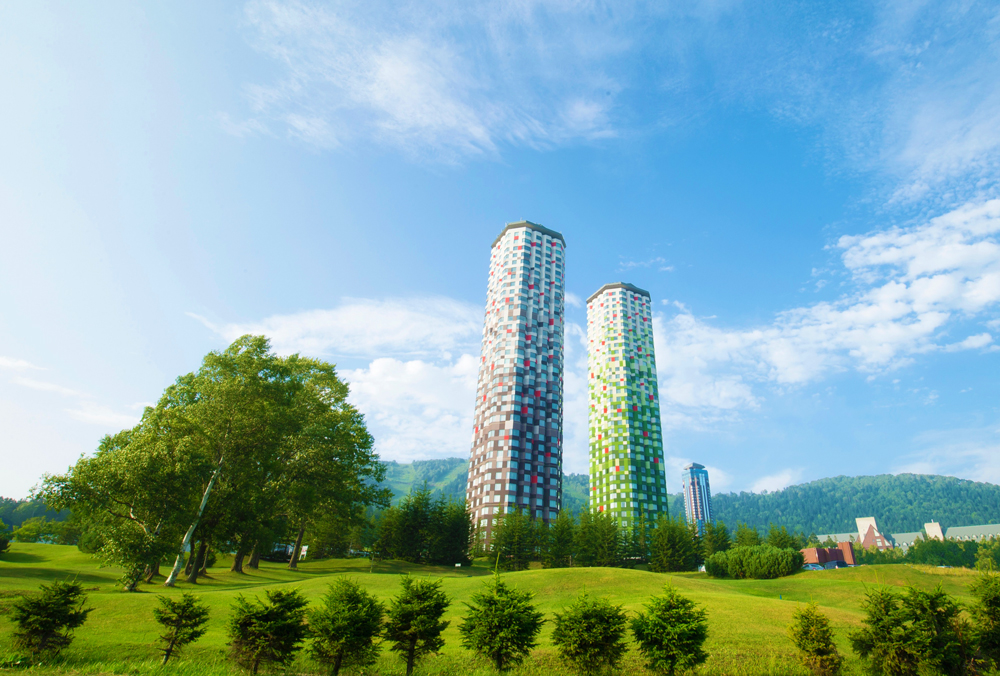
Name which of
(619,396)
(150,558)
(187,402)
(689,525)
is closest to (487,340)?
(619,396)

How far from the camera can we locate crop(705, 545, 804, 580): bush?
67688 millimetres

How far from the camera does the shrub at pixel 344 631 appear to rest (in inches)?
765

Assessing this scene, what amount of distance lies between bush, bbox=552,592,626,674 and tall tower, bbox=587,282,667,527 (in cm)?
10842

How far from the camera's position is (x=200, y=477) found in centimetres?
4475

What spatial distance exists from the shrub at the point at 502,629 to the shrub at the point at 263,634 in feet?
21.7

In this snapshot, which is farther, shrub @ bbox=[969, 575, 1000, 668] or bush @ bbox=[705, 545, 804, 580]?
bush @ bbox=[705, 545, 804, 580]

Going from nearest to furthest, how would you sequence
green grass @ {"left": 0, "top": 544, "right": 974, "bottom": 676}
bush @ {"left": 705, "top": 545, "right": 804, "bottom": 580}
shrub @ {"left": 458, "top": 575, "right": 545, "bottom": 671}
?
1. shrub @ {"left": 458, "top": 575, "right": 545, "bottom": 671}
2. green grass @ {"left": 0, "top": 544, "right": 974, "bottom": 676}
3. bush @ {"left": 705, "top": 545, "right": 804, "bottom": 580}

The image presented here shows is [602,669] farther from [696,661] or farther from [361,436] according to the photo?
[361,436]

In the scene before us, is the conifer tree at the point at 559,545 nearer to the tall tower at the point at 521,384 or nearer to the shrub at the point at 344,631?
the tall tower at the point at 521,384

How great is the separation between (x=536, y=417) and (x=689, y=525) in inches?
1502

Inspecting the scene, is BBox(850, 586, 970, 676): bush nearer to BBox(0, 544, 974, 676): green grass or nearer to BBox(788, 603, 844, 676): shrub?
BBox(788, 603, 844, 676): shrub

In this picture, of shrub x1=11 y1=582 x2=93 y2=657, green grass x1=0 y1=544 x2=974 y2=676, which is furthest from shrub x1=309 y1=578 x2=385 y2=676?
shrub x1=11 y1=582 x2=93 y2=657

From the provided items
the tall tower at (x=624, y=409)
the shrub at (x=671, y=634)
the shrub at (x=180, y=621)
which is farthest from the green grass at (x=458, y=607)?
the tall tower at (x=624, y=409)

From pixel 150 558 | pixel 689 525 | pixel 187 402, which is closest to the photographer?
pixel 150 558
